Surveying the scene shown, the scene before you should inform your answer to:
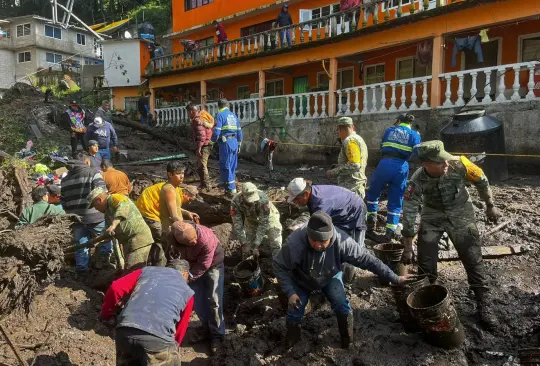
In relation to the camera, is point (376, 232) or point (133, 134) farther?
point (133, 134)

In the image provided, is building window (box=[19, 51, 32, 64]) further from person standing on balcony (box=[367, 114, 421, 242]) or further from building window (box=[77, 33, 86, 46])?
person standing on balcony (box=[367, 114, 421, 242])

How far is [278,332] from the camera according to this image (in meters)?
4.90

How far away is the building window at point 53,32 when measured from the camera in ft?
128

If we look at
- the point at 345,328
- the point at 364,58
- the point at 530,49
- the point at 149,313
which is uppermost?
the point at 364,58

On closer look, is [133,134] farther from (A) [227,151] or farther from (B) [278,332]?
(B) [278,332]

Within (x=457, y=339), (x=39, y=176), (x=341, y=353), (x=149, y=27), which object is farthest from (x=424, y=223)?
(x=149, y=27)

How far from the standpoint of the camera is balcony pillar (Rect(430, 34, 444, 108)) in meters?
11.3

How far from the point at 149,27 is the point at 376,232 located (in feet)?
96.3

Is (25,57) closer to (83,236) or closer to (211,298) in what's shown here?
(83,236)

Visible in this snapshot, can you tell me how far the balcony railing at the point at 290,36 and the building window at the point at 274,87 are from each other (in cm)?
257

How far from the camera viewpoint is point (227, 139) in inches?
344

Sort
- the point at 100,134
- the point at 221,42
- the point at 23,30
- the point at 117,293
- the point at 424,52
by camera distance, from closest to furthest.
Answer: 1. the point at 117,293
2. the point at 100,134
3. the point at 424,52
4. the point at 221,42
5. the point at 23,30

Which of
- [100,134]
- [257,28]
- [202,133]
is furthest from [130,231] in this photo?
[257,28]

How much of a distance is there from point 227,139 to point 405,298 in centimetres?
540
